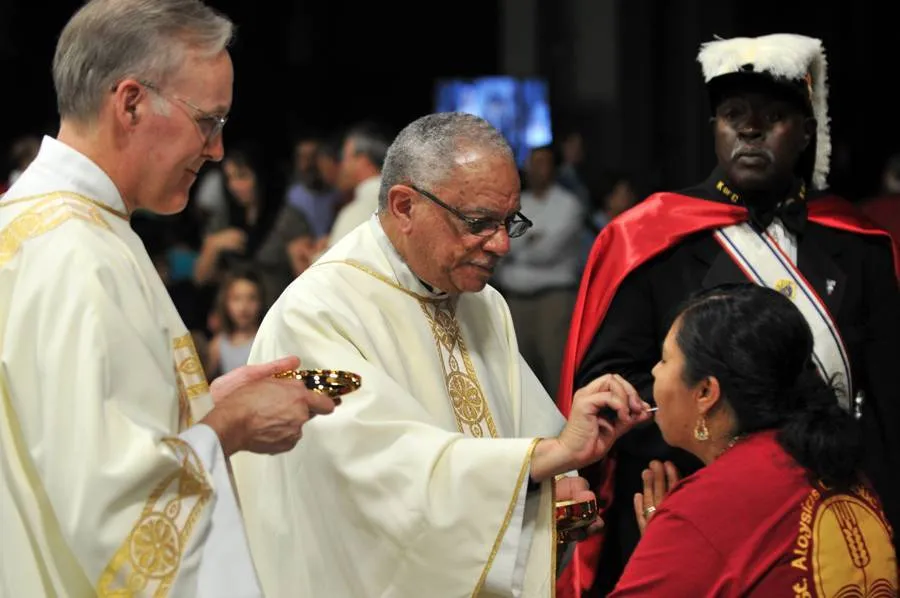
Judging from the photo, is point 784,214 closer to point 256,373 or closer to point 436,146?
point 436,146

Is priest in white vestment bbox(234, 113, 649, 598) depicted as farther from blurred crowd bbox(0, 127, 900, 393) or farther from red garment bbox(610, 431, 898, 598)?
blurred crowd bbox(0, 127, 900, 393)

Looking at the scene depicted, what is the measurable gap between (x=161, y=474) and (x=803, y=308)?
233 cm

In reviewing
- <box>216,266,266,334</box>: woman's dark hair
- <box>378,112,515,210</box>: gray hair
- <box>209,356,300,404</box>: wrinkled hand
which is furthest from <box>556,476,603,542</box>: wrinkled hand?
<box>216,266,266,334</box>: woman's dark hair

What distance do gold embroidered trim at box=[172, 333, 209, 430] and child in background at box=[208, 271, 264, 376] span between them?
174 inches

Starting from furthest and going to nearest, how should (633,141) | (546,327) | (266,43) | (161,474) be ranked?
(266,43) < (633,141) < (546,327) < (161,474)

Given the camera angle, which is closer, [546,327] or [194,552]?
[194,552]

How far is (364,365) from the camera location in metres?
3.31

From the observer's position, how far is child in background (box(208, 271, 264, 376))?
7289mm

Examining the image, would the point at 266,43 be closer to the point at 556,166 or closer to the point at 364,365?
the point at 556,166

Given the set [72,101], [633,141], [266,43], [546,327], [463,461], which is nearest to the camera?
[72,101]

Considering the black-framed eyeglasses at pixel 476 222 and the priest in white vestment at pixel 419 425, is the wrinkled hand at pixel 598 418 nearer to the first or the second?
the priest in white vestment at pixel 419 425

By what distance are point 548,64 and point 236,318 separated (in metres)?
6.15

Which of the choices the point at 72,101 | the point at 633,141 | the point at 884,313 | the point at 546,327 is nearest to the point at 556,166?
the point at 546,327

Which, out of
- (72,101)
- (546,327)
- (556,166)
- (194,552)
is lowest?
(546,327)
